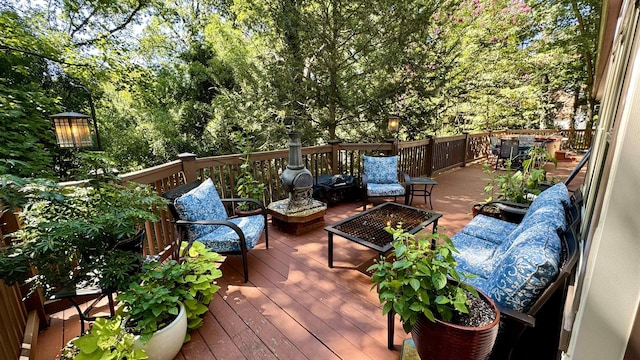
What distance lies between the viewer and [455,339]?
131 centimetres

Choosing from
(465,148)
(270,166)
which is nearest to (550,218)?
(270,166)

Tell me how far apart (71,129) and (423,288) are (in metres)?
3.01

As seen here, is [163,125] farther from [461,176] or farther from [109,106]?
[461,176]

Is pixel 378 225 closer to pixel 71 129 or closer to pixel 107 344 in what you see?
pixel 107 344

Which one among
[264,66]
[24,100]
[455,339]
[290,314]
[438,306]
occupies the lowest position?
[290,314]

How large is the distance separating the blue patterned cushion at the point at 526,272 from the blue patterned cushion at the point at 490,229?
3.30ft

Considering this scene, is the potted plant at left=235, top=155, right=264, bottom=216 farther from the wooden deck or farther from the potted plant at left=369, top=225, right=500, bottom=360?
the potted plant at left=369, top=225, right=500, bottom=360

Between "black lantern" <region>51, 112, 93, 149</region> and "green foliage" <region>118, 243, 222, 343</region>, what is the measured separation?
142cm

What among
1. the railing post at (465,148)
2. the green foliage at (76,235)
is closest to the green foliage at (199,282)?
the green foliage at (76,235)

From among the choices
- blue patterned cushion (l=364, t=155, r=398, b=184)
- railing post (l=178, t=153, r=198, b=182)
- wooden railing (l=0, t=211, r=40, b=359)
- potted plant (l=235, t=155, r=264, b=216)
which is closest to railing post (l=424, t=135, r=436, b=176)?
blue patterned cushion (l=364, t=155, r=398, b=184)

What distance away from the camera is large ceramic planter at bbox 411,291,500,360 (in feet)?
4.20

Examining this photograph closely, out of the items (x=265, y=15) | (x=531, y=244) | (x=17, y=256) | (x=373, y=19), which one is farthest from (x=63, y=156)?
(x=531, y=244)

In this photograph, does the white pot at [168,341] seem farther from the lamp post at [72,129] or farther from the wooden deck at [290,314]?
the lamp post at [72,129]

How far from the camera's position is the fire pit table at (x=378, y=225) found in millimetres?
2607
